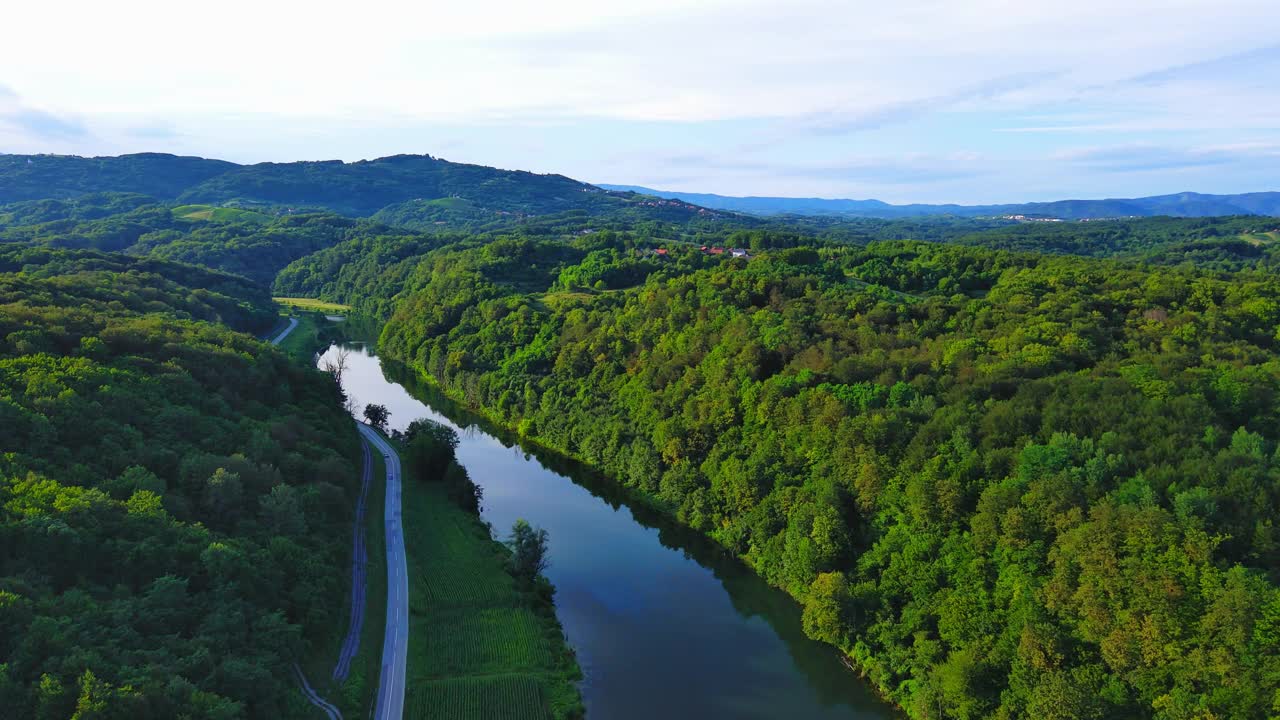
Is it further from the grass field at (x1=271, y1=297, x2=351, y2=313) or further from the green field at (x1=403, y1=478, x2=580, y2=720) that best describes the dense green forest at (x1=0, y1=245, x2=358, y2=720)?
the grass field at (x1=271, y1=297, x2=351, y2=313)

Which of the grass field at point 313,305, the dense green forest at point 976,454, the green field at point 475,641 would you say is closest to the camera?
the dense green forest at point 976,454

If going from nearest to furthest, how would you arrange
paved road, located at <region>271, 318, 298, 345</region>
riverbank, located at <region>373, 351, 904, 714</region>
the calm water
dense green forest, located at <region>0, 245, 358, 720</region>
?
1. dense green forest, located at <region>0, 245, 358, 720</region>
2. the calm water
3. riverbank, located at <region>373, 351, 904, 714</region>
4. paved road, located at <region>271, 318, 298, 345</region>

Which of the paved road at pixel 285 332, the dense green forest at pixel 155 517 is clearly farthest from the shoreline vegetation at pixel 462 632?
the paved road at pixel 285 332

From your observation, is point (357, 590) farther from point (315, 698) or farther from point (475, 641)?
point (315, 698)

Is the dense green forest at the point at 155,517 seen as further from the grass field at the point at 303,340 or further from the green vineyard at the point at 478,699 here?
the grass field at the point at 303,340

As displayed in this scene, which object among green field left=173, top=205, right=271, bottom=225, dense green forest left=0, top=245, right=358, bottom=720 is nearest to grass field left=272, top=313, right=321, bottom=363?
dense green forest left=0, top=245, right=358, bottom=720

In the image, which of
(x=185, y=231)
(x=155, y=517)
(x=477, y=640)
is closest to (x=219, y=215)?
(x=185, y=231)
